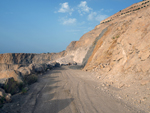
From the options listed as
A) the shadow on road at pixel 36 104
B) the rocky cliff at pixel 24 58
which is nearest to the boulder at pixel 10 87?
the shadow on road at pixel 36 104

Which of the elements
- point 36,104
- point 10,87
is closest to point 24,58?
point 10,87

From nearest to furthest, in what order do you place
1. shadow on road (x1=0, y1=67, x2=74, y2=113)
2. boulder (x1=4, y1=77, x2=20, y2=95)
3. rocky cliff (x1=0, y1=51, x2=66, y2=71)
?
shadow on road (x1=0, y1=67, x2=74, y2=113), boulder (x1=4, y1=77, x2=20, y2=95), rocky cliff (x1=0, y1=51, x2=66, y2=71)

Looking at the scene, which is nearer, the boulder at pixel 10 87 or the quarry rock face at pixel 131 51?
the boulder at pixel 10 87

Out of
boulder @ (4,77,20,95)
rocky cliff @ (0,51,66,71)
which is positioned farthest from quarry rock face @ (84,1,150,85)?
rocky cliff @ (0,51,66,71)

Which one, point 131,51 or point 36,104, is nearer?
point 36,104

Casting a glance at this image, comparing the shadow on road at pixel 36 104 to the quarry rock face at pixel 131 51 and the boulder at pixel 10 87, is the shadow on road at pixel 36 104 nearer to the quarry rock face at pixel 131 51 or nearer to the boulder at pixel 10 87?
the boulder at pixel 10 87

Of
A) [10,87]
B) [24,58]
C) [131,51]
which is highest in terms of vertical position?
[24,58]

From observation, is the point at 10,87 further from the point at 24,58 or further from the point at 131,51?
the point at 24,58

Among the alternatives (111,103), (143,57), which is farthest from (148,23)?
(111,103)

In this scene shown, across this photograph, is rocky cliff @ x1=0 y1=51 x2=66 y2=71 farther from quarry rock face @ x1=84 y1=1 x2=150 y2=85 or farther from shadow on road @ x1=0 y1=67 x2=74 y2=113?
shadow on road @ x1=0 y1=67 x2=74 y2=113

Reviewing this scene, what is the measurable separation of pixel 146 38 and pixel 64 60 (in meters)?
29.6

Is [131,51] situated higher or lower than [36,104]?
higher

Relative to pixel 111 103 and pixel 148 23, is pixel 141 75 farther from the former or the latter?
pixel 148 23

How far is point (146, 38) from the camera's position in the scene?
20.2 feet
